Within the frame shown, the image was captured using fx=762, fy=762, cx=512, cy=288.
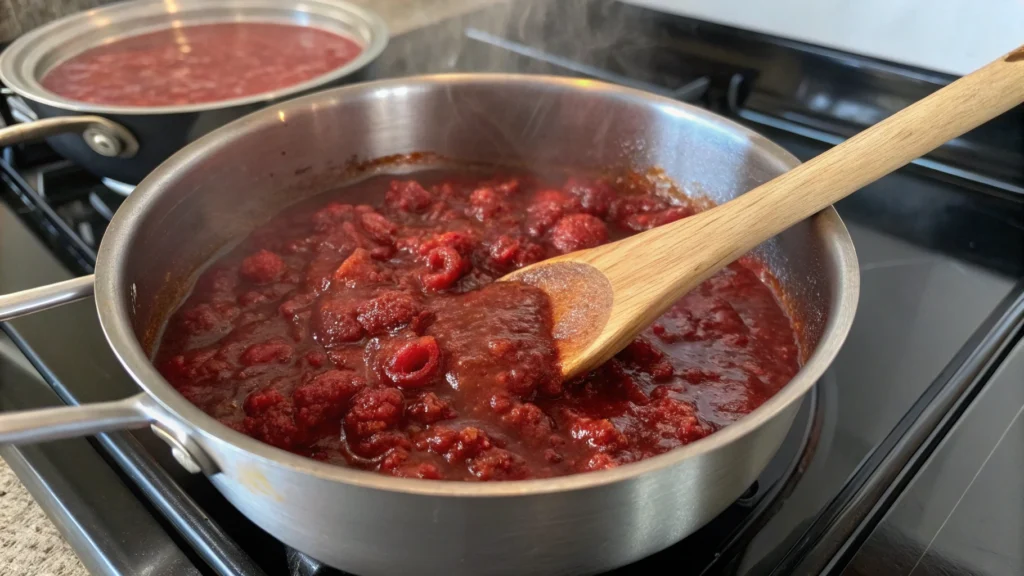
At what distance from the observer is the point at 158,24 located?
9.78ft

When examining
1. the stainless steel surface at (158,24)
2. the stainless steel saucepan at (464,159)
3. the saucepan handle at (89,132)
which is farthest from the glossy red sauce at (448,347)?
the stainless steel surface at (158,24)

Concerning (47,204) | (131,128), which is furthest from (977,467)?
(47,204)

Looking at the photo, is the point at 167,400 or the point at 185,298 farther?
the point at 185,298

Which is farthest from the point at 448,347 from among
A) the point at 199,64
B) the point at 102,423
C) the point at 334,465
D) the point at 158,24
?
the point at 158,24

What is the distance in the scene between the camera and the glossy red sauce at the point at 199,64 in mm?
2576

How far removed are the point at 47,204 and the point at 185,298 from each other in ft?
2.42

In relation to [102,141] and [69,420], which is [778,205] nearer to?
[69,420]

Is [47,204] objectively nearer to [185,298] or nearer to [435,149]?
[185,298]

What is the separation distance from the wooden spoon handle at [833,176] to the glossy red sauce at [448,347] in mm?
209

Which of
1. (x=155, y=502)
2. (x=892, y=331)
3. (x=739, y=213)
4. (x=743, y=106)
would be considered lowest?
(x=155, y=502)

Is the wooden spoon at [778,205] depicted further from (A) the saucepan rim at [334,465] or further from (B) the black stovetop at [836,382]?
(B) the black stovetop at [836,382]

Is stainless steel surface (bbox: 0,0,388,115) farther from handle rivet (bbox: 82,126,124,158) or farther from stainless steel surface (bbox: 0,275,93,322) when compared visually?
stainless steel surface (bbox: 0,275,93,322)

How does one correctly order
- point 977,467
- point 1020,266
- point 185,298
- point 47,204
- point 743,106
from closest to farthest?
point 977,467, point 185,298, point 1020,266, point 47,204, point 743,106

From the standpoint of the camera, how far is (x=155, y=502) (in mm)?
1377
